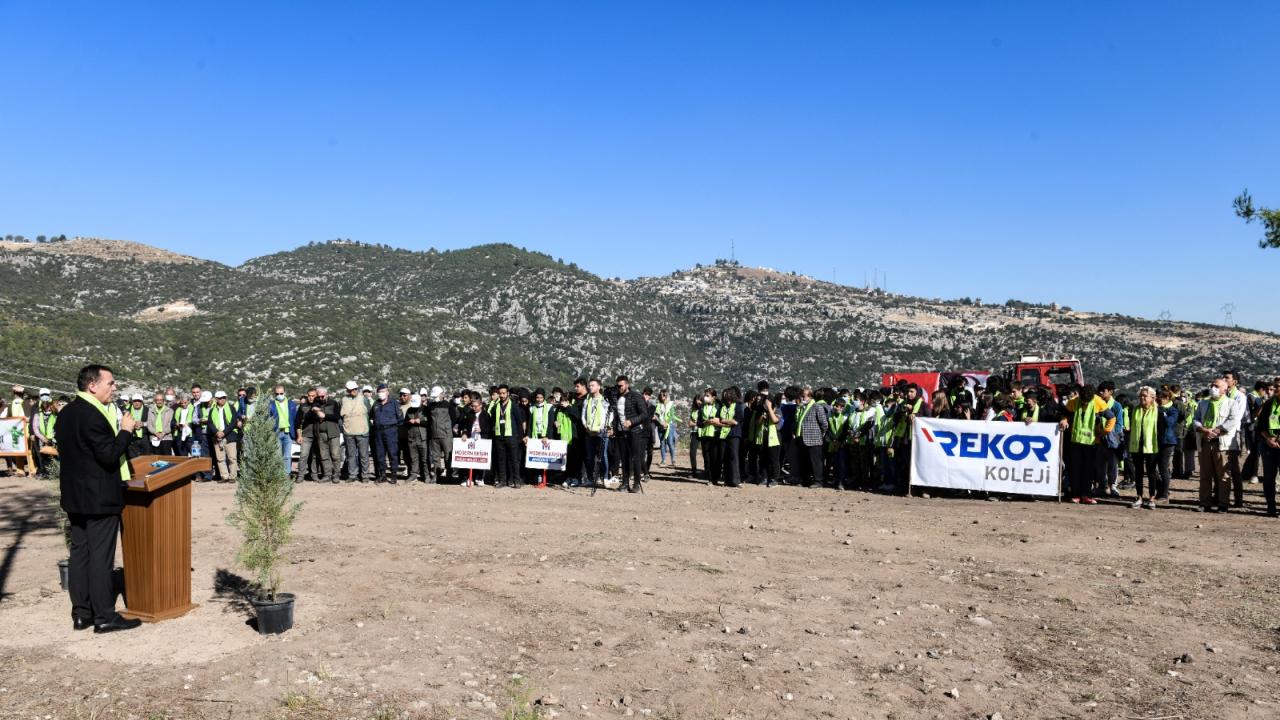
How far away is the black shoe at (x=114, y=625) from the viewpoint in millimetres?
6512

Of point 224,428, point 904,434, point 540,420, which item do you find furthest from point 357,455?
point 904,434

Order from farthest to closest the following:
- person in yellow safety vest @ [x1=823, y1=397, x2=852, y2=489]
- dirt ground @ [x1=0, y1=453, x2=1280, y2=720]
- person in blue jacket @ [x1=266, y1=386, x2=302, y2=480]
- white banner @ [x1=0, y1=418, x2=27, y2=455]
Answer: white banner @ [x1=0, y1=418, x2=27, y2=455]
person in yellow safety vest @ [x1=823, y1=397, x2=852, y2=489]
person in blue jacket @ [x1=266, y1=386, x2=302, y2=480]
dirt ground @ [x1=0, y1=453, x2=1280, y2=720]

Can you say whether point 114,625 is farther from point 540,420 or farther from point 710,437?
point 710,437

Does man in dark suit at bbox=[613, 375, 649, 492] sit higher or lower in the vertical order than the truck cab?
lower

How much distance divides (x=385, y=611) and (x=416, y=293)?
221 feet

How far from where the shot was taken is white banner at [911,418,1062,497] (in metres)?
14.3

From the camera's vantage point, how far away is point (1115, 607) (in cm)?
749

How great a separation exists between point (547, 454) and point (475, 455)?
1420mm

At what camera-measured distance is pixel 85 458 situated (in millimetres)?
6539

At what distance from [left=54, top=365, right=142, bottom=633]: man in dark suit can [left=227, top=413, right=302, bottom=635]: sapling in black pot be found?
0.92 metres

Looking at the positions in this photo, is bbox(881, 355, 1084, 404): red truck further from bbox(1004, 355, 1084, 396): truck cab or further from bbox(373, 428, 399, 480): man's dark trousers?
bbox(373, 428, 399, 480): man's dark trousers

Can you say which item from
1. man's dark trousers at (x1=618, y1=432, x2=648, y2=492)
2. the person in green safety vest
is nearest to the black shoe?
man's dark trousers at (x1=618, y1=432, x2=648, y2=492)

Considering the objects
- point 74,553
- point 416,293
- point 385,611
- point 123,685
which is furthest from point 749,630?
point 416,293

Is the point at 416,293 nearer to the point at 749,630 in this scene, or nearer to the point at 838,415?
the point at 838,415
